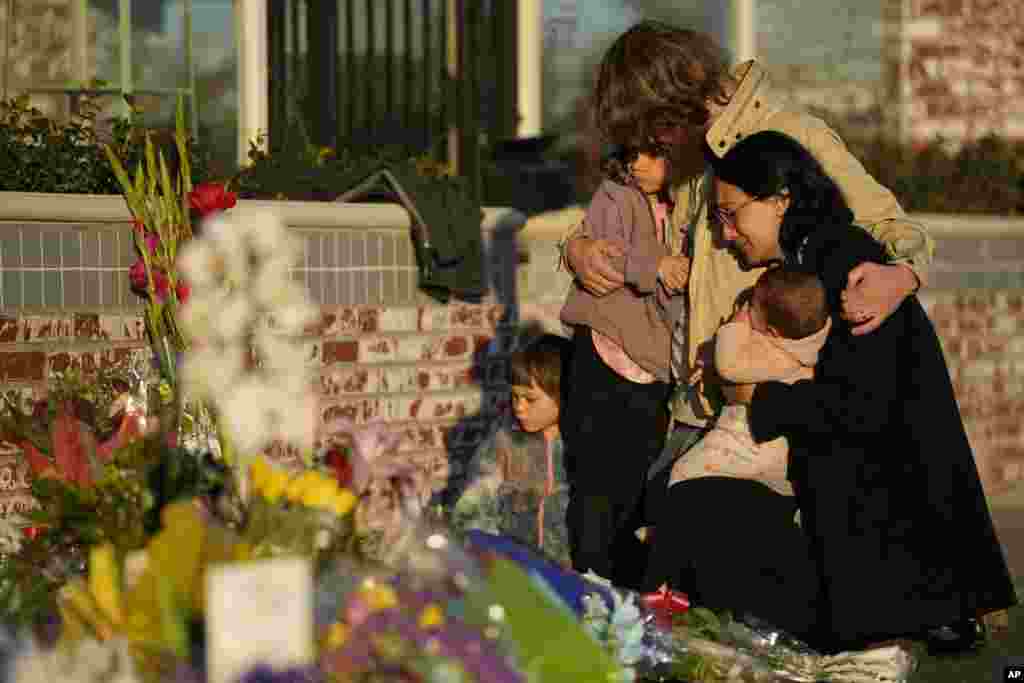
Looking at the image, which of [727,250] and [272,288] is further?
[727,250]

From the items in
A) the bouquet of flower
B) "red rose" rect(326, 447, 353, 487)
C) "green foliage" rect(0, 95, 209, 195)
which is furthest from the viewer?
"green foliage" rect(0, 95, 209, 195)

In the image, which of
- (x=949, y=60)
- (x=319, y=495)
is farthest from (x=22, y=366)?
(x=949, y=60)

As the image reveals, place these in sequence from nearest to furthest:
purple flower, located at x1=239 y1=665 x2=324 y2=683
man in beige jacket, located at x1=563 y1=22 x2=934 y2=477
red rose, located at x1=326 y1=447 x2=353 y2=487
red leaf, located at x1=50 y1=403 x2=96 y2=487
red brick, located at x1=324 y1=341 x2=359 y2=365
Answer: purple flower, located at x1=239 y1=665 x2=324 y2=683 → red rose, located at x1=326 y1=447 x2=353 y2=487 → red leaf, located at x1=50 y1=403 x2=96 y2=487 → man in beige jacket, located at x1=563 y1=22 x2=934 y2=477 → red brick, located at x1=324 y1=341 x2=359 y2=365

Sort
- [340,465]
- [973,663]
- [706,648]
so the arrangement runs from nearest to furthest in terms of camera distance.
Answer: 1. [340,465]
2. [706,648]
3. [973,663]

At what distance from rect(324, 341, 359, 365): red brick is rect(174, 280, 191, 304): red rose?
1.06 m

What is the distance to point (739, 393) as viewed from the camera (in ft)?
15.1

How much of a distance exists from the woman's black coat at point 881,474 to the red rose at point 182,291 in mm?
1726

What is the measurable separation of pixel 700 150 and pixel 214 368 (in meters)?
2.45

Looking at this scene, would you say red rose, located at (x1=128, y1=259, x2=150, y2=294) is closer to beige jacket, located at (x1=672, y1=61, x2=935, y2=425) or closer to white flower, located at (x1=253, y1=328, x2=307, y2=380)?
beige jacket, located at (x1=672, y1=61, x2=935, y2=425)

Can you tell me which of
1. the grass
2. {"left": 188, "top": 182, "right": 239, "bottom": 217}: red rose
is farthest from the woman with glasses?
{"left": 188, "top": 182, "right": 239, "bottom": 217}: red rose

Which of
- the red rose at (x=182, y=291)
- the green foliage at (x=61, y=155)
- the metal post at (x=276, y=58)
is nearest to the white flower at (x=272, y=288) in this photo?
the red rose at (x=182, y=291)

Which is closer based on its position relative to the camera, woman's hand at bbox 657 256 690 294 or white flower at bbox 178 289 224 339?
white flower at bbox 178 289 224 339

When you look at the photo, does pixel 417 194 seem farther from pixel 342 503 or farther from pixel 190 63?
pixel 342 503

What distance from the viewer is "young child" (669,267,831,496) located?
4.48 metres
